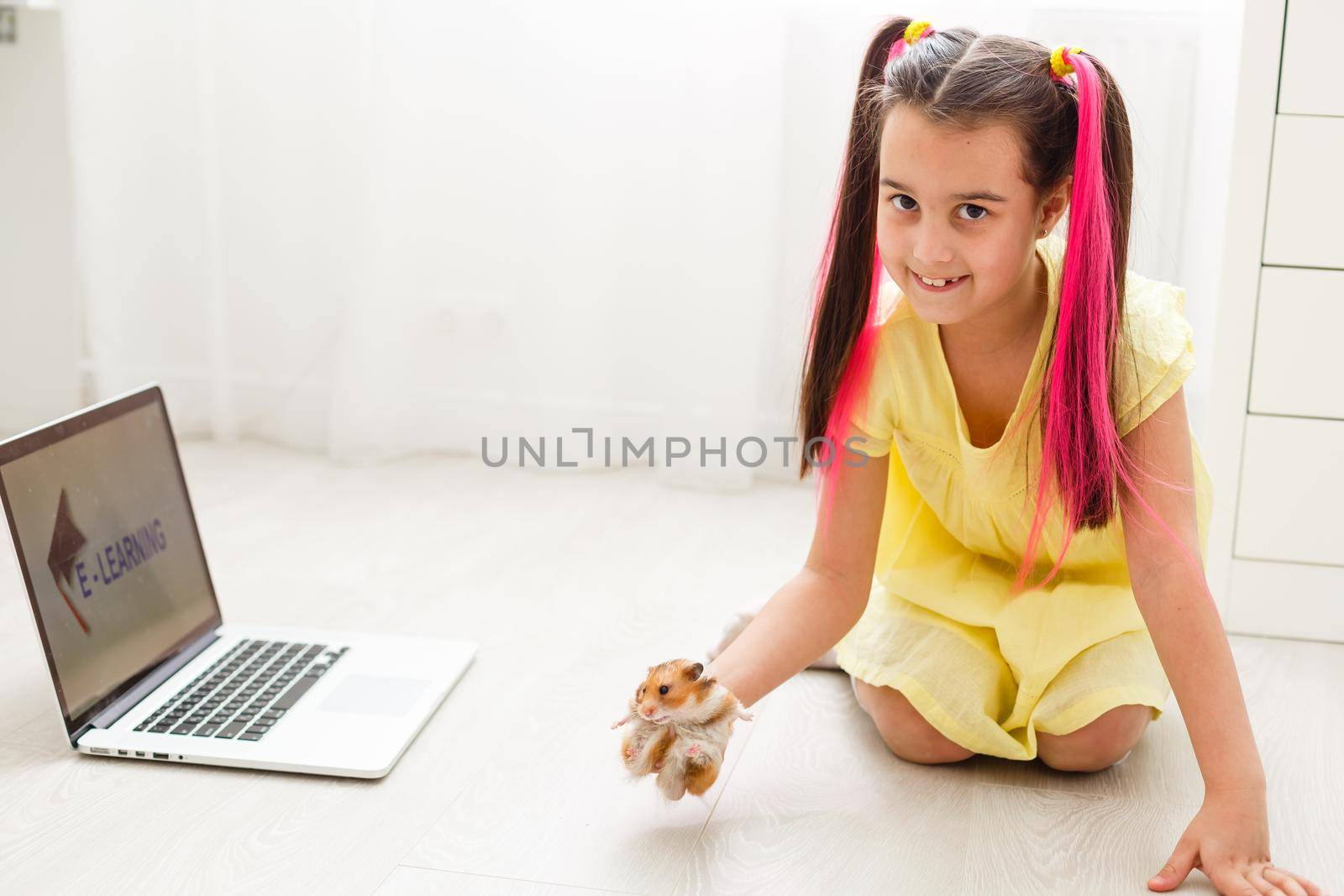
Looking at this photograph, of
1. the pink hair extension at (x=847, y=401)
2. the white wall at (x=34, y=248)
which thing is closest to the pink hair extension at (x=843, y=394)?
the pink hair extension at (x=847, y=401)

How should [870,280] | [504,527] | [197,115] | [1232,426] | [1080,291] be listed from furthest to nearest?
[197,115], [504,527], [1232,426], [870,280], [1080,291]

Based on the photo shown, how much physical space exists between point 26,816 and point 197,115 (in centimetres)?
123

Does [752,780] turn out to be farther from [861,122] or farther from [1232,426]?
[1232,426]

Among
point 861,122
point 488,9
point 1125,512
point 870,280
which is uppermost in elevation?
point 488,9

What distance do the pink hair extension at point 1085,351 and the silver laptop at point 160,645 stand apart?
55 cm

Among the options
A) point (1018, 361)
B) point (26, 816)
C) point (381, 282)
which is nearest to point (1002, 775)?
point (1018, 361)

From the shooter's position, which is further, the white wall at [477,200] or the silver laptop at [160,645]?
the white wall at [477,200]

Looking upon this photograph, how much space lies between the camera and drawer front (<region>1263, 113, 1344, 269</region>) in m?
1.22

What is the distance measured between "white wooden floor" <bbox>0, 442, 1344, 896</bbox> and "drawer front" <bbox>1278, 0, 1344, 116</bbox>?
1.70 feet

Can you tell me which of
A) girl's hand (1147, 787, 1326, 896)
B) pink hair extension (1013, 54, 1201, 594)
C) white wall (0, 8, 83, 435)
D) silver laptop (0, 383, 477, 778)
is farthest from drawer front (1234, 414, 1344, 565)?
white wall (0, 8, 83, 435)

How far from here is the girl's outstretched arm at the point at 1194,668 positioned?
2.79ft

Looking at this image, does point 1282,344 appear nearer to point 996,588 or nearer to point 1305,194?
point 1305,194

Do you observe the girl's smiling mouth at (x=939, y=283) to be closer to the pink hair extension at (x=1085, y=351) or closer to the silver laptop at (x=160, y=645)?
the pink hair extension at (x=1085, y=351)

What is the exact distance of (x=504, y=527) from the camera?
1.62 metres
